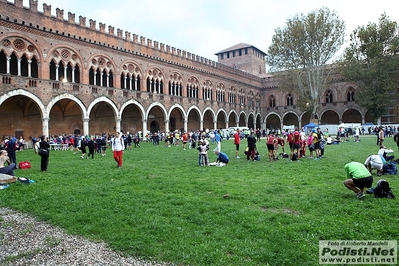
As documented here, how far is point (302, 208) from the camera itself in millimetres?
5363

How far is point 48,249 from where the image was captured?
4.02 m

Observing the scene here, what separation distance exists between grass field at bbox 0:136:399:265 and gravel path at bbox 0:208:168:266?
0.57 ft

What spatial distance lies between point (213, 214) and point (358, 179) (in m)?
3.19

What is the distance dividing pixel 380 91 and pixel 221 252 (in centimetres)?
4083

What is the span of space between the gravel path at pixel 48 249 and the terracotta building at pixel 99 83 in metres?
19.6

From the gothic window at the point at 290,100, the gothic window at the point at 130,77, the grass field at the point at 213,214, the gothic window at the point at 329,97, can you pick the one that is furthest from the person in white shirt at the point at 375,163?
the gothic window at the point at 290,100

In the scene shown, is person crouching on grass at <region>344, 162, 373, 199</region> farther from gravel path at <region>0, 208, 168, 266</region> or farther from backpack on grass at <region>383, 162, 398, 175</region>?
gravel path at <region>0, 208, 168, 266</region>

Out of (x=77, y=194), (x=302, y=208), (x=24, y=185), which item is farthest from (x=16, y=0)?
(x=302, y=208)

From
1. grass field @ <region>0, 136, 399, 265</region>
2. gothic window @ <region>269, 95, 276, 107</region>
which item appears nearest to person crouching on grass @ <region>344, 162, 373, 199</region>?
grass field @ <region>0, 136, 399, 265</region>

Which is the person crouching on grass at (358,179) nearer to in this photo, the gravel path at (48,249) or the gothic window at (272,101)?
the gravel path at (48,249)

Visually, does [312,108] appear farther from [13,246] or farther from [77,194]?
[13,246]

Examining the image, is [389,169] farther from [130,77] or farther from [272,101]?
[272,101]

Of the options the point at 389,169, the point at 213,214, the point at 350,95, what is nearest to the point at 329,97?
the point at 350,95

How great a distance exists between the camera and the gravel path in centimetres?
365
